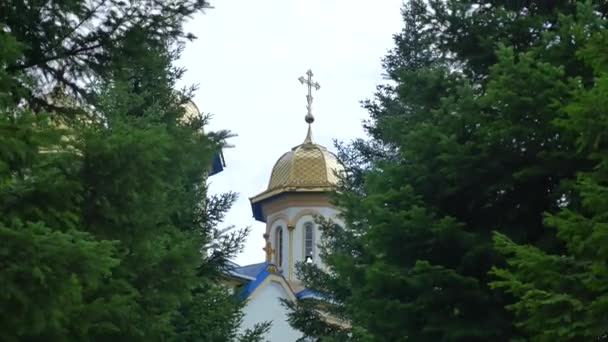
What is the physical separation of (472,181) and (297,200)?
30.2 m

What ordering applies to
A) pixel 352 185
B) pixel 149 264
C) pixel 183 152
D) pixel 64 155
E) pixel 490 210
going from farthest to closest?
1. pixel 352 185
2. pixel 490 210
3. pixel 149 264
4. pixel 183 152
5. pixel 64 155

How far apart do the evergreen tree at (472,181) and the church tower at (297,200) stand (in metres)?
27.9

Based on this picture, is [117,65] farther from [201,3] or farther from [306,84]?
[306,84]

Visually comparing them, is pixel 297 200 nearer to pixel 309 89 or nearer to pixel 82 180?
pixel 309 89

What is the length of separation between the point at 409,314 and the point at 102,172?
351cm

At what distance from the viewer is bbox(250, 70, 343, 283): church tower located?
133 feet

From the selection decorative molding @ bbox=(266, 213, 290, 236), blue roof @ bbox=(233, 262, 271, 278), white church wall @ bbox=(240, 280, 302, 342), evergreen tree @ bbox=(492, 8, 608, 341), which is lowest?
evergreen tree @ bbox=(492, 8, 608, 341)

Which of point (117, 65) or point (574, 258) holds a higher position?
point (117, 65)

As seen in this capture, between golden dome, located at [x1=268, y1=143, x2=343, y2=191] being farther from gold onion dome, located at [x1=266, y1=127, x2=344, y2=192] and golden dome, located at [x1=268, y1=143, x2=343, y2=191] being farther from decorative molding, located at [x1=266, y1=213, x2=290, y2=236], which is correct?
decorative molding, located at [x1=266, y1=213, x2=290, y2=236]

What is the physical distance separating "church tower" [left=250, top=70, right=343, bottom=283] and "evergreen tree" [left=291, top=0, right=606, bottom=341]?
91.5ft

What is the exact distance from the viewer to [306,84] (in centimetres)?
4078

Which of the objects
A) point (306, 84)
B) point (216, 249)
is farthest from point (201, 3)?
point (306, 84)

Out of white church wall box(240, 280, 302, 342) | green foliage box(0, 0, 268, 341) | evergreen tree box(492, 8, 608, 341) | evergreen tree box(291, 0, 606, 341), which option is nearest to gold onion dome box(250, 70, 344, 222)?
white church wall box(240, 280, 302, 342)

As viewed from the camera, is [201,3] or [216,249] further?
[216,249]
